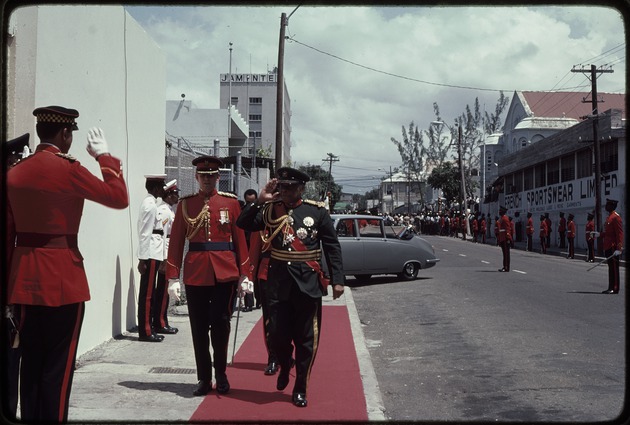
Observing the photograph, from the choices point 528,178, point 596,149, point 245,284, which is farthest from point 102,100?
point 528,178

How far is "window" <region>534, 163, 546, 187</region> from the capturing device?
48.9 metres

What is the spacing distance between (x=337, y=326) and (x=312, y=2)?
648 cm

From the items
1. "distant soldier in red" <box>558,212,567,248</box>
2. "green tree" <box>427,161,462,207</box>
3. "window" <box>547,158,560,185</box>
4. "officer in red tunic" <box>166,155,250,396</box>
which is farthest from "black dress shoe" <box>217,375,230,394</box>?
"green tree" <box>427,161,462,207</box>

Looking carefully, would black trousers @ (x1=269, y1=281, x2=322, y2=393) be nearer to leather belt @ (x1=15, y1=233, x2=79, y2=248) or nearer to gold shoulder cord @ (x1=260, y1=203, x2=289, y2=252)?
gold shoulder cord @ (x1=260, y1=203, x2=289, y2=252)

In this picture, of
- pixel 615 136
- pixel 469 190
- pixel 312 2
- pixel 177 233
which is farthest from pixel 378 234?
pixel 469 190

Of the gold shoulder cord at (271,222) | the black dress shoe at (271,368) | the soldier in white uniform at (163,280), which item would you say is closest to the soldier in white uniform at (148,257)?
the soldier in white uniform at (163,280)

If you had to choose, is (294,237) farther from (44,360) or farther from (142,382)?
(44,360)

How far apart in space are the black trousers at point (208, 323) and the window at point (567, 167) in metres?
38.4

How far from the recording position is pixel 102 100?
855 centimetres

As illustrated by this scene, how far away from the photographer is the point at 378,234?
60.0 feet

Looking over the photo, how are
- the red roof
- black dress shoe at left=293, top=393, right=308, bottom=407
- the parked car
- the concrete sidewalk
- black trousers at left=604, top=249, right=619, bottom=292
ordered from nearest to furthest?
the concrete sidewalk, black dress shoe at left=293, top=393, right=308, bottom=407, black trousers at left=604, top=249, right=619, bottom=292, the parked car, the red roof

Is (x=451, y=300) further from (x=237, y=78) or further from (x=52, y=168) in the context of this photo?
(x=237, y=78)

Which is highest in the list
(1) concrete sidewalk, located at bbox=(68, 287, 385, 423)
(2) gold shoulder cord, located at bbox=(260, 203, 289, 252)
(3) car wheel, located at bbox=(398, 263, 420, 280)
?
(2) gold shoulder cord, located at bbox=(260, 203, 289, 252)

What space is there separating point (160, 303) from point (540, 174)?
1714 inches
